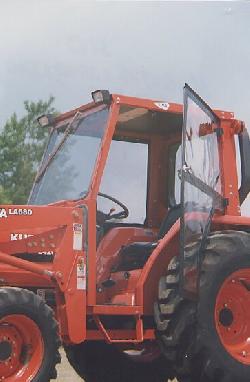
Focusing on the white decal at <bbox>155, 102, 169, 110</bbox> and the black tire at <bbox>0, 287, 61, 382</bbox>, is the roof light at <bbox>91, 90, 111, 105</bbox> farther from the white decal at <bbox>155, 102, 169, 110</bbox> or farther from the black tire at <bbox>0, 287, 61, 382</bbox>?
the black tire at <bbox>0, 287, 61, 382</bbox>

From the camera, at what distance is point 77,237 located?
5.79 m

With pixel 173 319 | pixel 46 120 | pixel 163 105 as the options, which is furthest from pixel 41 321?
pixel 46 120

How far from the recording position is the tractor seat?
Result: 6477 mm

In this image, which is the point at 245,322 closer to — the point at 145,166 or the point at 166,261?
the point at 166,261

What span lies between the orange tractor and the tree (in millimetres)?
21420

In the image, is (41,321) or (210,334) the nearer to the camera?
(41,321)

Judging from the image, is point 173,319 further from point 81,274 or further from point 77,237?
point 77,237

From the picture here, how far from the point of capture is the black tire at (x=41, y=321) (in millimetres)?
5090

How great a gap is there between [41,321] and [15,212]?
1.00m

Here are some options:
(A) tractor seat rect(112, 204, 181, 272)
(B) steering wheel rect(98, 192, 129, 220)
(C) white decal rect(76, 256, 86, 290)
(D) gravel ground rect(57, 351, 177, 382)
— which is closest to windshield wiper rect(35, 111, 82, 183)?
(B) steering wheel rect(98, 192, 129, 220)

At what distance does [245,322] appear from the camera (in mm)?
6027

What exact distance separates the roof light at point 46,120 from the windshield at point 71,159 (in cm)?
12

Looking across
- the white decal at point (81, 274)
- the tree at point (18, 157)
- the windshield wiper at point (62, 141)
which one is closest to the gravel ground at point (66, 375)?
the windshield wiper at point (62, 141)

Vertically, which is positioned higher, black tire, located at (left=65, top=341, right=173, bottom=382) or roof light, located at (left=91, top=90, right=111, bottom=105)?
roof light, located at (left=91, top=90, right=111, bottom=105)
